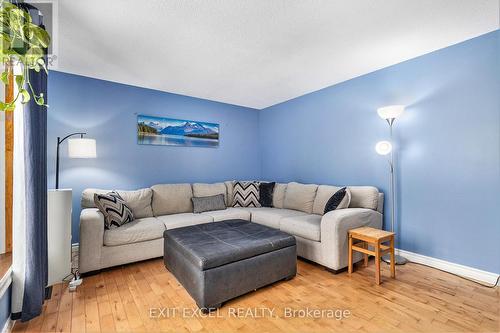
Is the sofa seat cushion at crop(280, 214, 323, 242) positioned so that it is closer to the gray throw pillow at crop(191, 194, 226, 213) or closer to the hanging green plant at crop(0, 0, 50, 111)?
the gray throw pillow at crop(191, 194, 226, 213)

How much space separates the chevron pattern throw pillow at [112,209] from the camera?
2.63 m

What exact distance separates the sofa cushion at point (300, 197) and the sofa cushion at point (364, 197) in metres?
0.57

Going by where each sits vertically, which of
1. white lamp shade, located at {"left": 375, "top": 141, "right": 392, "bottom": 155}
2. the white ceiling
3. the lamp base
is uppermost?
the white ceiling

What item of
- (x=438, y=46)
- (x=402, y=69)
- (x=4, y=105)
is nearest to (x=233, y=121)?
(x=402, y=69)

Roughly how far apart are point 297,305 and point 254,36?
8.13ft

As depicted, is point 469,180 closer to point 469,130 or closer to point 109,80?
point 469,130

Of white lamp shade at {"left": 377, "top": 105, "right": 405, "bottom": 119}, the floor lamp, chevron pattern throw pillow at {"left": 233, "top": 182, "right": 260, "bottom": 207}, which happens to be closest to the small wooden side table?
the floor lamp

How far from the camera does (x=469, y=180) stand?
240 cm

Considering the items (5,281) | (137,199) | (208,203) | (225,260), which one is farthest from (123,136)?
(225,260)

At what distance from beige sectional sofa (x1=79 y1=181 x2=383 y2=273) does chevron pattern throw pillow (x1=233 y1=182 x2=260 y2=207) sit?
226 millimetres

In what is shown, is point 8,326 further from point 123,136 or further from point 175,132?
point 175,132

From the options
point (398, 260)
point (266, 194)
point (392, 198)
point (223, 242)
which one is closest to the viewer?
point (223, 242)

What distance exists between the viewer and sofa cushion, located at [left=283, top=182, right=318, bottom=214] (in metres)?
3.48

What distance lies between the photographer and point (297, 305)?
6.36 feet
